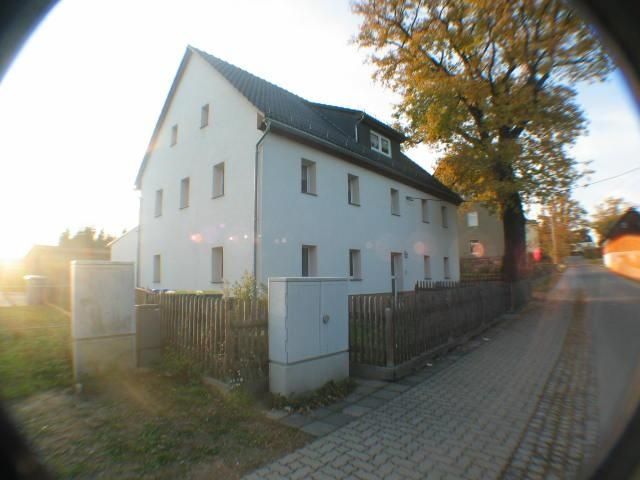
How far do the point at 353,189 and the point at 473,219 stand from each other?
96.3ft

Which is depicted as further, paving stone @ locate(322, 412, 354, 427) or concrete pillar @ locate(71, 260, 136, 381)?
concrete pillar @ locate(71, 260, 136, 381)

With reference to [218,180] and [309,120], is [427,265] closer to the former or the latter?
[309,120]

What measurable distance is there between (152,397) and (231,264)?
307 inches

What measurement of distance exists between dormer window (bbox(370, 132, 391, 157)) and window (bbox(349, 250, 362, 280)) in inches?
255

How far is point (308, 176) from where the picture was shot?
13.7m

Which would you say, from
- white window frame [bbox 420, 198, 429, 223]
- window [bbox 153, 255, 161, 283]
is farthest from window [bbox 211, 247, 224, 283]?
white window frame [bbox 420, 198, 429, 223]

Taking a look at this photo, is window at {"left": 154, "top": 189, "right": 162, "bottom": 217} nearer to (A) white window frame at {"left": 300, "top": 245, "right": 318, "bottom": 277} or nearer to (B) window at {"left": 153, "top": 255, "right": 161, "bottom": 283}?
(B) window at {"left": 153, "top": 255, "right": 161, "bottom": 283}

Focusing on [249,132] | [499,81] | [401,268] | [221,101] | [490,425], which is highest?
[499,81]

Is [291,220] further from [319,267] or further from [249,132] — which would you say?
[249,132]

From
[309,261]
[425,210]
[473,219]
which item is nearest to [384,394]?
[309,261]

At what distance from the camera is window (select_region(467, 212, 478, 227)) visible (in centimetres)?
4004

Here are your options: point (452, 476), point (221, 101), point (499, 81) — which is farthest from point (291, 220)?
point (499, 81)

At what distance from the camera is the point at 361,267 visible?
15094 millimetres

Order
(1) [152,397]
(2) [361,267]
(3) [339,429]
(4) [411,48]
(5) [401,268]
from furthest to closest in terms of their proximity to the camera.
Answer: (5) [401,268]
(4) [411,48]
(2) [361,267]
(1) [152,397]
(3) [339,429]
